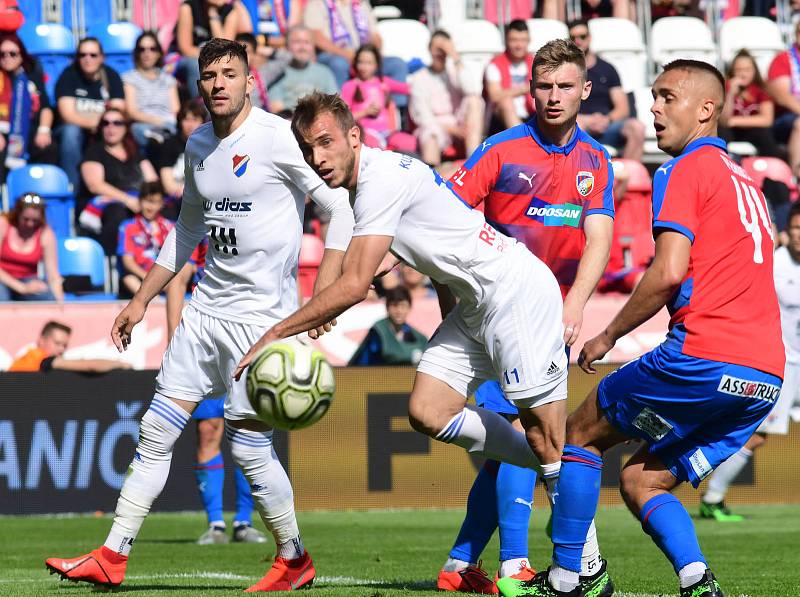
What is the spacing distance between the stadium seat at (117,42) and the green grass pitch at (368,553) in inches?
286

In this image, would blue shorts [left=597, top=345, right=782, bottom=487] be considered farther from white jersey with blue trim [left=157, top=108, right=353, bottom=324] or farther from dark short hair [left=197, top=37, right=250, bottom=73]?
dark short hair [left=197, top=37, right=250, bottom=73]

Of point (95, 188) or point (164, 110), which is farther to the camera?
point (164, 110)

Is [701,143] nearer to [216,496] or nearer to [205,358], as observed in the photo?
[205,358]

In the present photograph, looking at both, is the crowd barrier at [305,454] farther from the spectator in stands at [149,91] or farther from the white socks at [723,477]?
the spectator in stands at [149,91]

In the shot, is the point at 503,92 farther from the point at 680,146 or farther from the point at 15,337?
the point at 680,146

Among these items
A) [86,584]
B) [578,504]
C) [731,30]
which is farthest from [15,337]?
[731,30]

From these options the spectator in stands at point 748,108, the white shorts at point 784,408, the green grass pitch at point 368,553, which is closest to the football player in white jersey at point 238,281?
the green grass pitch at point 368,553

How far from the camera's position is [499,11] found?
20094mm

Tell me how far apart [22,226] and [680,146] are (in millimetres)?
9754

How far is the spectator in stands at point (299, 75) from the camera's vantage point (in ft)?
54.7

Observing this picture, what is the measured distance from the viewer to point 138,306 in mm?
7160

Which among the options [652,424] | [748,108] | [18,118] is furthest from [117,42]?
[652,424]

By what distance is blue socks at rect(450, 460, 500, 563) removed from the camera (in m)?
6.95

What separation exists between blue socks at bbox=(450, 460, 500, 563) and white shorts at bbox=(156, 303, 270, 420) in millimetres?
1203
